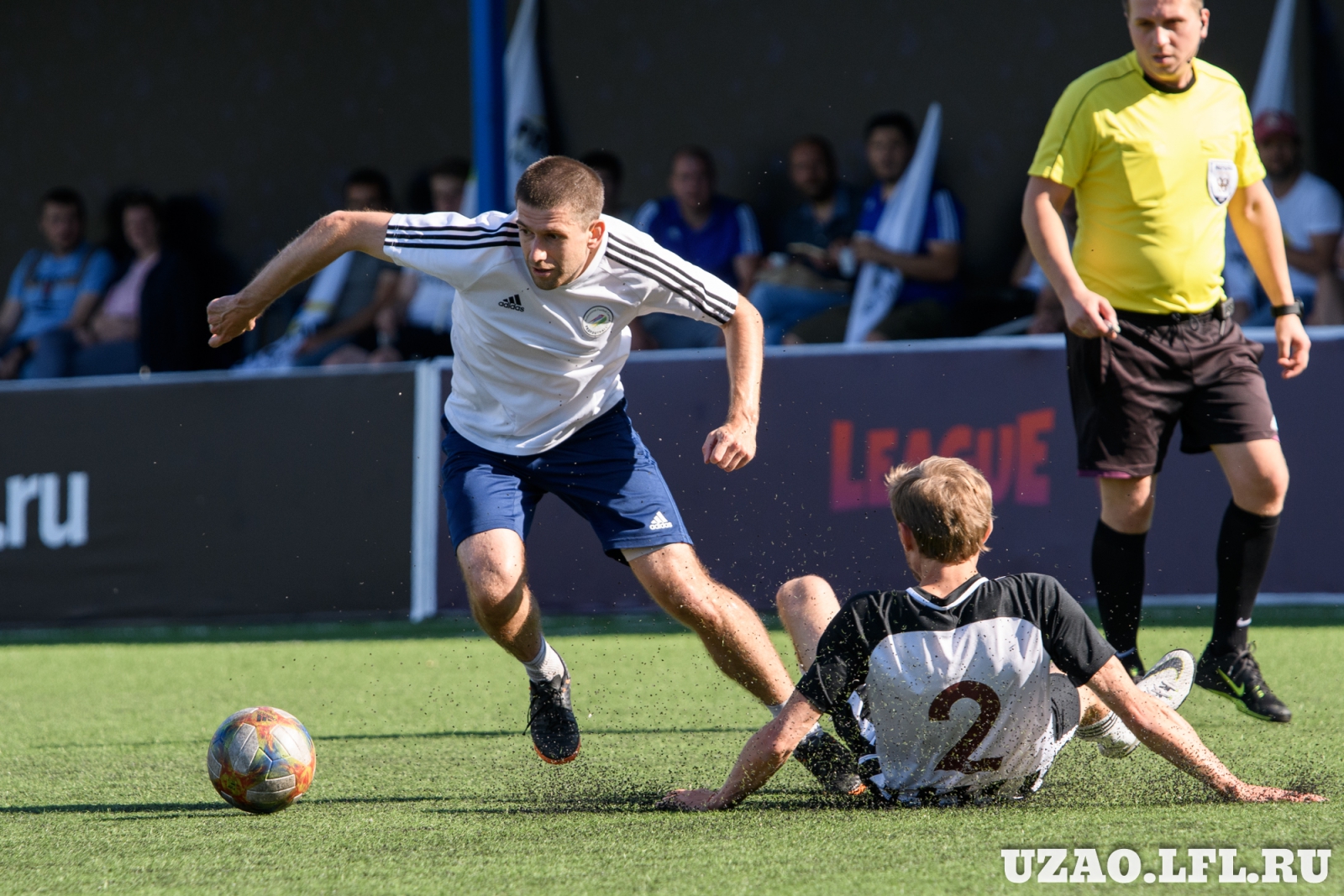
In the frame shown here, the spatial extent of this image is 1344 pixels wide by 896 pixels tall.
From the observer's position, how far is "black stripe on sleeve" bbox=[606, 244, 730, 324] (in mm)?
4379

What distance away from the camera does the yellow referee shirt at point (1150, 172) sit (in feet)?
16.5

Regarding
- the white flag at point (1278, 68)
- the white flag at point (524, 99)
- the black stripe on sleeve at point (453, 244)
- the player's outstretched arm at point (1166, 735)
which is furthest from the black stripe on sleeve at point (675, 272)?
the white flag at point (524, 99)

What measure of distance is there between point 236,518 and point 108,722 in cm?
331

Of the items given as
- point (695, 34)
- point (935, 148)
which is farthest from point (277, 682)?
point (695, 34)

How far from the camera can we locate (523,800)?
405cm

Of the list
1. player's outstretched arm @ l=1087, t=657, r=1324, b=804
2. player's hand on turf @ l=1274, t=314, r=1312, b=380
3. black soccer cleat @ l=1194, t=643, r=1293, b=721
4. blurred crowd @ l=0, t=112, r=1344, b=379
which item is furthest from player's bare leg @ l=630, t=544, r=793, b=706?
blurred crowd @ l=0, t=112, r=1344, b=379

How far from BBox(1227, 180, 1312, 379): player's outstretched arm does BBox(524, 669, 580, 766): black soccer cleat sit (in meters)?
2.66

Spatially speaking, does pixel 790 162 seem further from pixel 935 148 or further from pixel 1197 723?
pixel 1197 723

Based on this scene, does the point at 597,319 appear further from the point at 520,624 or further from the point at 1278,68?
the point at 1278,68

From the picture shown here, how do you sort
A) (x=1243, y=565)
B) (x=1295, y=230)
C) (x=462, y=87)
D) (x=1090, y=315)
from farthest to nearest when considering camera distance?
1. (x=462, y=87)
2. (x=1295, y=230)
3. (x=1243, y=565)
4. (x=1090, y=315)

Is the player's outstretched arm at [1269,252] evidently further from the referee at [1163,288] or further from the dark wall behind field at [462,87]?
the dark wall behind field at [462,87]

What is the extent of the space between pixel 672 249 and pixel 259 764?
7.16 metres
